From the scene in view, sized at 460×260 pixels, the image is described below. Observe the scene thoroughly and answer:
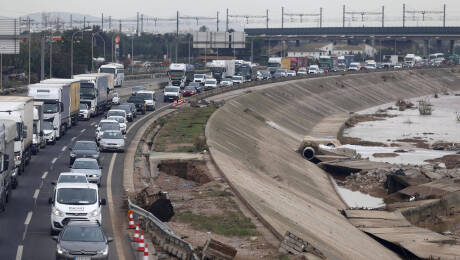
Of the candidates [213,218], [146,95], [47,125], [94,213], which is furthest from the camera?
[146,95]

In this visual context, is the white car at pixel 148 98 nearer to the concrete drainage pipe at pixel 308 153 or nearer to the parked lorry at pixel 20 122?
the concrete drainage pipe at pixel 308 153

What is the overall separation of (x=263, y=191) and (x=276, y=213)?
249 inches

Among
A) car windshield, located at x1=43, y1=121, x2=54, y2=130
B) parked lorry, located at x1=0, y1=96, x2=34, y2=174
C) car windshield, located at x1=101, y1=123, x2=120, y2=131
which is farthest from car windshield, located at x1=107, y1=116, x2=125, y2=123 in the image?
parked lorry, located at x1=0, y1=96, x2=34, y2=174

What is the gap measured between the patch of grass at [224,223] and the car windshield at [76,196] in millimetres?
4668

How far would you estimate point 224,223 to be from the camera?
104 ft

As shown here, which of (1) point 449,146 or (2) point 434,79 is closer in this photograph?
(1) point 449,146

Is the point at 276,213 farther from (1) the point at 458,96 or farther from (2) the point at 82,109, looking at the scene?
(1) the point at 458,96

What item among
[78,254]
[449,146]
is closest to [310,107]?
[449,146]

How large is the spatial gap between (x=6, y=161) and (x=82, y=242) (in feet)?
33.1

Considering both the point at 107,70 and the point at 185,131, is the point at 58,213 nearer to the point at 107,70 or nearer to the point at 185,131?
the point at 185,131

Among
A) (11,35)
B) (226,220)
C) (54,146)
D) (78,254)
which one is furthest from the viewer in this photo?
(11,35)

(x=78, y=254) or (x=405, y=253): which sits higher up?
(x=78, y=254)

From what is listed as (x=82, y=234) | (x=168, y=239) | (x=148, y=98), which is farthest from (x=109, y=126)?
(x=82, y=234)

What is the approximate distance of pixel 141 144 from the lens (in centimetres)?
5497
